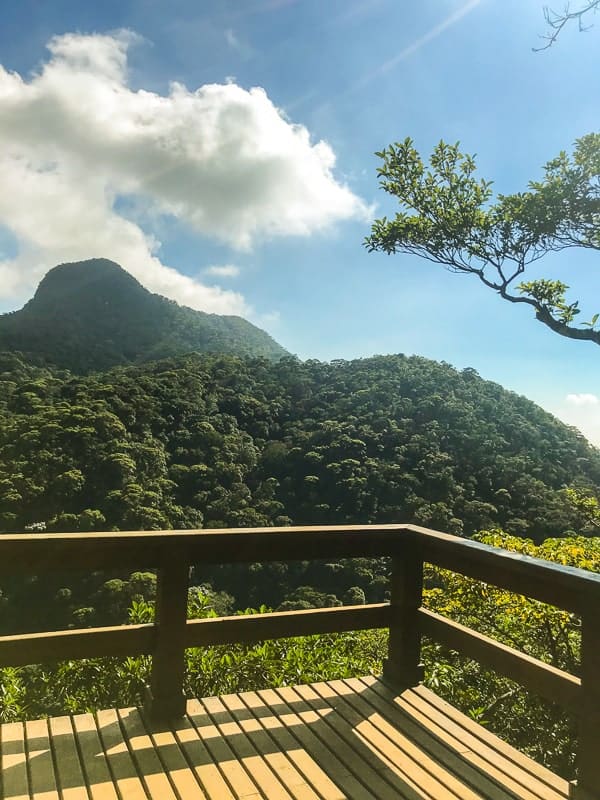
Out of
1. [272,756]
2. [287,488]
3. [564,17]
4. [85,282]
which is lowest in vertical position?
[287,488]

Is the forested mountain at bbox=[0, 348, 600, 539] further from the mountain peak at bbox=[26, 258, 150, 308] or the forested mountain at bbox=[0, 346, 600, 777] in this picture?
the mountain peak at bbox=[26, 258, 150, 308]

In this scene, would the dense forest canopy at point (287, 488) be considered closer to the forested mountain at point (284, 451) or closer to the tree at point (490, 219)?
the forested mountain at point (284, 451)

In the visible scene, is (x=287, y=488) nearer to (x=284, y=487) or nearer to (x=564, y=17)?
(x=284, y=487)

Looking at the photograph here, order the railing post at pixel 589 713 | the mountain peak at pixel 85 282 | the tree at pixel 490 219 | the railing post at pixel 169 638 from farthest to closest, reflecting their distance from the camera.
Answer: the mountain peak at pixel 85 282 → the tree at pixel 490 219 → the railing post at pixel 169 638 → the railing post at pixel 589 713

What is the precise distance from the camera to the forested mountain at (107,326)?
143 ft

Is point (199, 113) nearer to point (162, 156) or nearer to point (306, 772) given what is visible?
point (162, 156)

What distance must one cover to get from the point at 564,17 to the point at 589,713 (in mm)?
2666

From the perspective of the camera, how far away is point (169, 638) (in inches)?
87.4

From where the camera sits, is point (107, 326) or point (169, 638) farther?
point (107, 326)

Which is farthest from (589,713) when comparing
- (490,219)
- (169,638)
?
(490,219)

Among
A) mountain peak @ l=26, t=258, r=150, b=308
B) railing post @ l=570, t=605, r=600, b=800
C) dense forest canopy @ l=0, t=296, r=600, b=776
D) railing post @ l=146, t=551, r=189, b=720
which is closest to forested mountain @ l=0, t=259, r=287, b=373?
mountain peak @ l=26, t=258, r=150, b=308

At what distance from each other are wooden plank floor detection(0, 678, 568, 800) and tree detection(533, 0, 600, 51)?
292 centimetres

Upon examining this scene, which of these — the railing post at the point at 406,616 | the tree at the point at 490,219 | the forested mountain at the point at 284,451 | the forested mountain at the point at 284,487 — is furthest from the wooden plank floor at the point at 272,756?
the forested mountain at the point at 284,451

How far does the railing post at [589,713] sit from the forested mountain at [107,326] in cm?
4144
